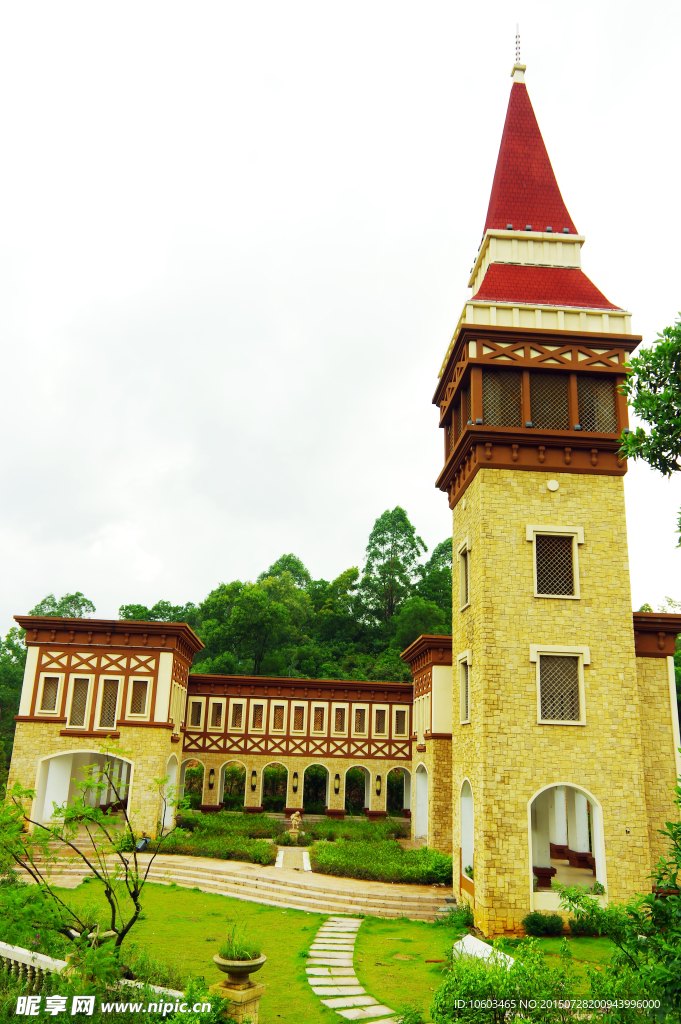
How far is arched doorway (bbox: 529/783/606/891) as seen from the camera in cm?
1482

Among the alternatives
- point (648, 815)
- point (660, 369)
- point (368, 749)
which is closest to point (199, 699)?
point (368, 749)

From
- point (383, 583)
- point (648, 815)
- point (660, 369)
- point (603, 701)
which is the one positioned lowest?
point (648, 815)

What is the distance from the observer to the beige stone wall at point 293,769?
31.3 metres

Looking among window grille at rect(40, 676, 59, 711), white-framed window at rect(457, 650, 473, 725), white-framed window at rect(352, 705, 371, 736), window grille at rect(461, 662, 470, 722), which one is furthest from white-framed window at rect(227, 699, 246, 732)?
window grille at rect(461, 662, 470, 722)

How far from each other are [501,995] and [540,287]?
1537 cm

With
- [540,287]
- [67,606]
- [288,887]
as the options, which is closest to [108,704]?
[288,887]

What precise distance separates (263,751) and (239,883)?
13.8 metres

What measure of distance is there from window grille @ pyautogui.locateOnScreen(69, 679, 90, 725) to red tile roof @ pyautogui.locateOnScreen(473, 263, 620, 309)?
686 inches

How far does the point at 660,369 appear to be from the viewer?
969 centimetres

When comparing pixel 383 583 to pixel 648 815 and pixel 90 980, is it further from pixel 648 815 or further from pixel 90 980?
pixel 90 980

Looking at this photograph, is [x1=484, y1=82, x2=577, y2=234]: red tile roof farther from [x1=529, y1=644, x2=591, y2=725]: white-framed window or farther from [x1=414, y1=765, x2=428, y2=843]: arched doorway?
[x1=414, y1=765, x2=428, y2=843]: arched doorway

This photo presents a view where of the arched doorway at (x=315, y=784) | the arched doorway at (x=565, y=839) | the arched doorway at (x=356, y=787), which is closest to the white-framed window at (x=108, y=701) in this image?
the arched doorway at (x=565, y=839)

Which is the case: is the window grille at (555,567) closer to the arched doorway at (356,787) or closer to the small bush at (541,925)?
the small bush at (541,925)

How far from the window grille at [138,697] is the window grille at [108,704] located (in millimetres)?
556
